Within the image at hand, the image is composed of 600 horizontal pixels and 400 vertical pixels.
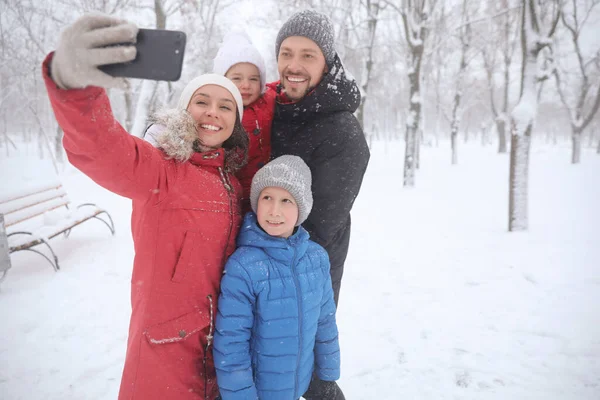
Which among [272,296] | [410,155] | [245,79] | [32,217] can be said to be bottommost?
[32,217]

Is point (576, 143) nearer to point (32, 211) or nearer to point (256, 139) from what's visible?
point (256, 139)

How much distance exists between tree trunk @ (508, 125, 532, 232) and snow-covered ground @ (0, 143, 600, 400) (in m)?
0.44

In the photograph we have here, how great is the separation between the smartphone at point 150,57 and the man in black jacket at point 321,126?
1004 mm

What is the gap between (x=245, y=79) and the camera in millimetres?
2281

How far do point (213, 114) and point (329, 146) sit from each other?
0.64 meters

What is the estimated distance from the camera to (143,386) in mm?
1357

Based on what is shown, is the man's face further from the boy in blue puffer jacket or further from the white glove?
the white glove

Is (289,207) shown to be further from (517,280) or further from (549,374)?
(517,280)

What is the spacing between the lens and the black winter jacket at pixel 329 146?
5.82ft

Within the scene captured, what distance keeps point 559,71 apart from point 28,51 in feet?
85.7

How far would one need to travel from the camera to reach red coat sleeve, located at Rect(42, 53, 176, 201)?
932 mm

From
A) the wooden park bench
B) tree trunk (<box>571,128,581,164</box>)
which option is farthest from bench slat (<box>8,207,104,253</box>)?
tree trunk (<box>571,128,581,164</box>)

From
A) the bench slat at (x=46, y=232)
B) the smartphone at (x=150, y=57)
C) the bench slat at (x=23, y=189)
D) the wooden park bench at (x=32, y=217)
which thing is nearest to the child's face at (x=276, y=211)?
the smartphone at (x=150, y=57)

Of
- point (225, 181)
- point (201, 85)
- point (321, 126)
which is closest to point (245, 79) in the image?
point (201, 85)
